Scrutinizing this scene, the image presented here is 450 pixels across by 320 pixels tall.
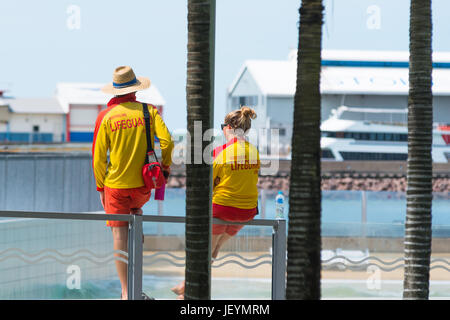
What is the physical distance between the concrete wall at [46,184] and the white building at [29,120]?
60.9 metres

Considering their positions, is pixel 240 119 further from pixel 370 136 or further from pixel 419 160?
A: pixel 370 136

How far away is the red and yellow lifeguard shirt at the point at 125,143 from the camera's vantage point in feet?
18.9

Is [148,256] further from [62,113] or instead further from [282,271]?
[62,113]

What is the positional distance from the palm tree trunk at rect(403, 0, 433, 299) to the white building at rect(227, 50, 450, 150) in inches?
2467

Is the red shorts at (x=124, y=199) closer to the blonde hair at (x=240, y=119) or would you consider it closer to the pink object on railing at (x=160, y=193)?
the pink object on railing at (x=160, y=193)

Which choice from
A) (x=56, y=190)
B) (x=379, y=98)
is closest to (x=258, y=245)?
(x=56, y=190)

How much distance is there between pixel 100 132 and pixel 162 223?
74 centimetres

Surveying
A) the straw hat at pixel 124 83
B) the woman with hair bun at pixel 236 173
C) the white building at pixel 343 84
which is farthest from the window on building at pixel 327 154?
the straw hat at pixel 124 83

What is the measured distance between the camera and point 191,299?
5059 mm

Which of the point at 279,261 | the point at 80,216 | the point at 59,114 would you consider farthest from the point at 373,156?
the point at 80,216

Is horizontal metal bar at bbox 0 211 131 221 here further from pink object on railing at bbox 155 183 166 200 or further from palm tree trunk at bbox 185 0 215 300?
palm tree trunk at bbox 185 0 215 300

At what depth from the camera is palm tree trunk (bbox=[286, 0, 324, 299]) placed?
523cm

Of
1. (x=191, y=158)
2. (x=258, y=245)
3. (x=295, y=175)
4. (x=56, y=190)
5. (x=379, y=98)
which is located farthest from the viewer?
(x=379, y=98)
